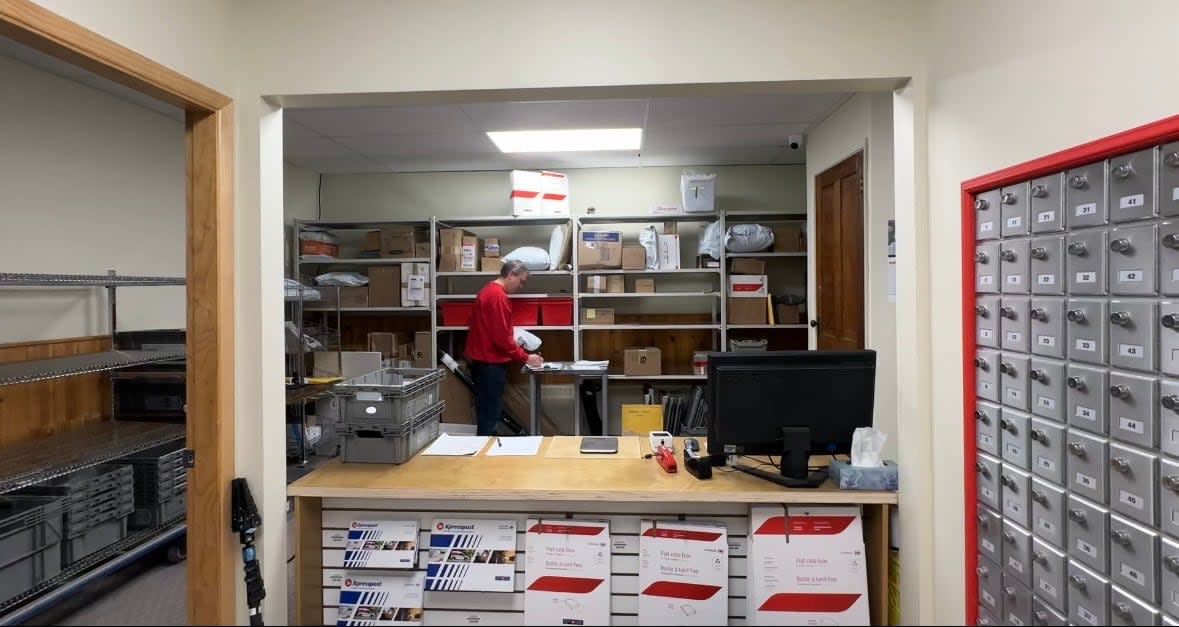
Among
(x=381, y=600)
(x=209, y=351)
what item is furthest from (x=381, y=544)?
(x=209, y=351)

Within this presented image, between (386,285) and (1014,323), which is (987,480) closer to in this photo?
(1014,323)

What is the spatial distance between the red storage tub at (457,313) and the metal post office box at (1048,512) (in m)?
4.13

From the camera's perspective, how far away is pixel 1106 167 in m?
1.16

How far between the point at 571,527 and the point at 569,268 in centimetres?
314

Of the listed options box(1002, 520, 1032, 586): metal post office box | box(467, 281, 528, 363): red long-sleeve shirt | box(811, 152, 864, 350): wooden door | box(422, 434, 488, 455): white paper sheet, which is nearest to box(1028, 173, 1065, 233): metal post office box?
box(1002, 520, 1032, 586): metal post office box

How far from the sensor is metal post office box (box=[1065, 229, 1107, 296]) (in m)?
1.19

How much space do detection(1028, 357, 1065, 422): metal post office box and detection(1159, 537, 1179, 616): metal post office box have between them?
11.8 inches

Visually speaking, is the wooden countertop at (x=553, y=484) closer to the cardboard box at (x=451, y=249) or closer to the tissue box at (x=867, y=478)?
the tissue box at (x=867, y=478)

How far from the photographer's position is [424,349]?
16.3 feet

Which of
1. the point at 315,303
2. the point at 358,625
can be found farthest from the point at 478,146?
the point at 358,625

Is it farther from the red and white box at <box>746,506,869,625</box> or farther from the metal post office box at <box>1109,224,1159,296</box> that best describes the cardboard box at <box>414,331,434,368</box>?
the metal post office box at <box>1109,224,1159,296</box>

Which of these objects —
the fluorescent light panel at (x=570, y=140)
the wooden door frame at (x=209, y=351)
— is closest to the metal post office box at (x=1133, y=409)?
the wooden door frame at (x=209, y=351)

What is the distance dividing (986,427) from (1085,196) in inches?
24.7

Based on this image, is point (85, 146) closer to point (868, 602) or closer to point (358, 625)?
Answer: point (358, 625)
